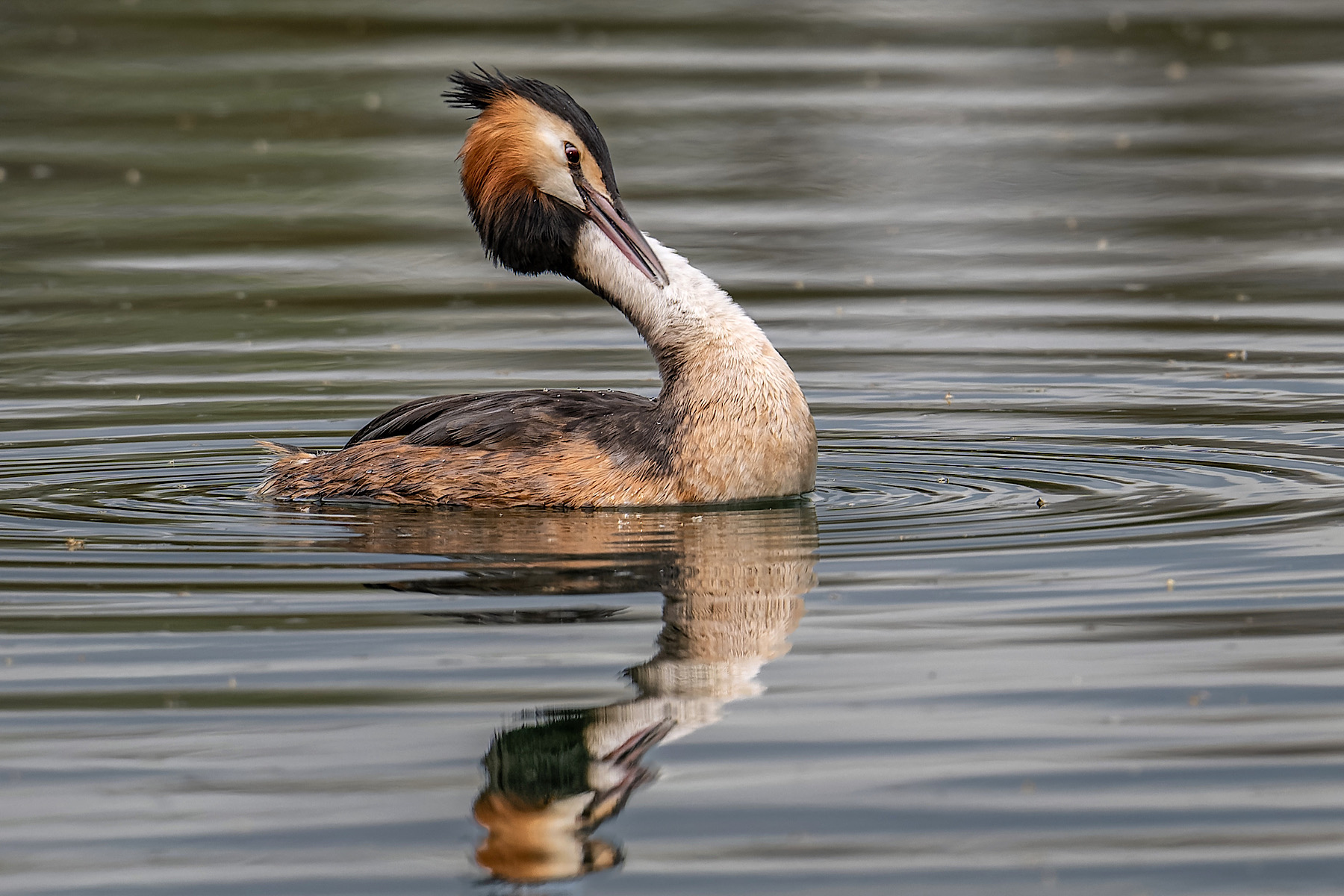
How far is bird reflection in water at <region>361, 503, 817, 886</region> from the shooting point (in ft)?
18.6

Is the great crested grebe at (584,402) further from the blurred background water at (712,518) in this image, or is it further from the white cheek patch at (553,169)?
the blurred background water at (712,518)

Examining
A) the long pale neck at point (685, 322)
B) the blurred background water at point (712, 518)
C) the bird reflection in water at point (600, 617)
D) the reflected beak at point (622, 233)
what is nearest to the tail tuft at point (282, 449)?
the blurred background water at point (712, 518)

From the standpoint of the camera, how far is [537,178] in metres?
9.50

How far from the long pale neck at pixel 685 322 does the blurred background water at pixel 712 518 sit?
0.59 metres

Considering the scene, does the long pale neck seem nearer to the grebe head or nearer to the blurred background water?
the grebe head

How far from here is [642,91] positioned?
21.0 m

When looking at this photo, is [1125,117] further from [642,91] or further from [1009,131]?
[642,91]

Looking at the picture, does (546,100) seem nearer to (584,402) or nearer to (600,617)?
(584,402)

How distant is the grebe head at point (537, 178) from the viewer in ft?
31.0

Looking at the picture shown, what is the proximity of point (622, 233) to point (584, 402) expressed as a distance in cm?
74

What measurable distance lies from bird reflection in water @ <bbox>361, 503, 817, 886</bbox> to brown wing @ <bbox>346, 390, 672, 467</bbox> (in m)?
0.34

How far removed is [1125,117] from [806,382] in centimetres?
879

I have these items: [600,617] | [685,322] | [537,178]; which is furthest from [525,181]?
[600,617]

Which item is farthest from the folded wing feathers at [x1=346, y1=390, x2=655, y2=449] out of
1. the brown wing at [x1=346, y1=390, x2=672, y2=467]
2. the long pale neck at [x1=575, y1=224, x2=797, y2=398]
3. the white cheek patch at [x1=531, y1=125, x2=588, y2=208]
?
the white cheek patch at [x1=531, y1=125, x2=588, y2=208]
